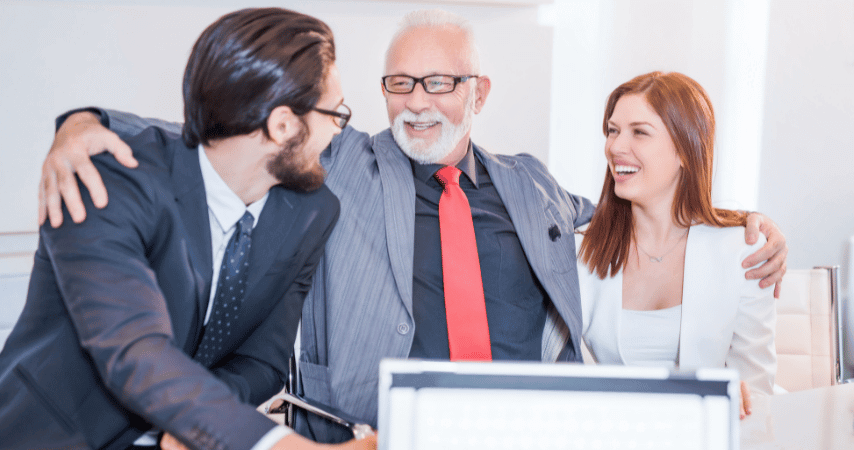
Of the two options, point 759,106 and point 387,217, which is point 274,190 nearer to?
point 387,217

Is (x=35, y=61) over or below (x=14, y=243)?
over

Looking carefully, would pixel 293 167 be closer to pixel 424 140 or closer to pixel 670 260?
pixel 424 140

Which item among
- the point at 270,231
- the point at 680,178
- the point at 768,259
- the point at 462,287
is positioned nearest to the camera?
the point at 270,231

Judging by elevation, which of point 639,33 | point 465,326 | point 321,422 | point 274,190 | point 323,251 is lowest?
point 321,422

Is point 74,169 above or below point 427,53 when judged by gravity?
below

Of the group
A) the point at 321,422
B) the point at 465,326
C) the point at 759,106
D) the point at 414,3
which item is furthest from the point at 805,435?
the point at 759,106

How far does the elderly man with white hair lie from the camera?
1.69 m

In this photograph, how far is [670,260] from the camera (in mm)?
2029

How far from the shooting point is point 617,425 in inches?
25.3

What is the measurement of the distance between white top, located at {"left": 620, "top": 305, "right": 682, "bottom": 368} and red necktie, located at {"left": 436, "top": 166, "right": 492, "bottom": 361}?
Result: 18.3 inches

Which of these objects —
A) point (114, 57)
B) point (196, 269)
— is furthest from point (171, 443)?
point (114, 57)

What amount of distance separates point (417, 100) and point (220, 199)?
86cm

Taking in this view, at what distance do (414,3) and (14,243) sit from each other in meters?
1.89

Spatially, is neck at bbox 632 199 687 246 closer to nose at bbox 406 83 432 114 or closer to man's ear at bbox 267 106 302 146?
nose at bbox 406 83 432 114
